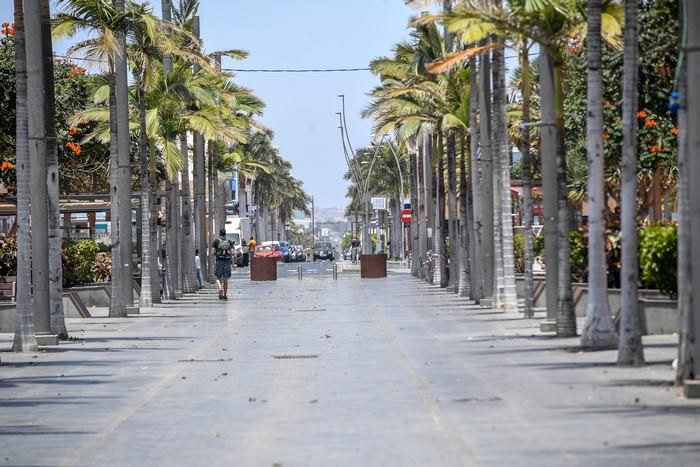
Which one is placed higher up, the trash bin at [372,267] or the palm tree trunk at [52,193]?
the palm tree trunk at [52,193]

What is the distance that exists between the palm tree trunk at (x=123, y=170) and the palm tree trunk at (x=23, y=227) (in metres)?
11.8

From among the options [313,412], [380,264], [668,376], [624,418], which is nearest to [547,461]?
[624,418]

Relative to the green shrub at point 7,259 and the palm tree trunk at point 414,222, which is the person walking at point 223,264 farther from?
the palm tree trunk at point 414,222

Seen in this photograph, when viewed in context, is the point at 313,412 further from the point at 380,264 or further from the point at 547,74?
the point at 380,264

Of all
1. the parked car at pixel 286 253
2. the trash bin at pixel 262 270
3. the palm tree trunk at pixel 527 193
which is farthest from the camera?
the parked car at pixel 286 253

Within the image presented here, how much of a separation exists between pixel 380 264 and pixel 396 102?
1892 cm

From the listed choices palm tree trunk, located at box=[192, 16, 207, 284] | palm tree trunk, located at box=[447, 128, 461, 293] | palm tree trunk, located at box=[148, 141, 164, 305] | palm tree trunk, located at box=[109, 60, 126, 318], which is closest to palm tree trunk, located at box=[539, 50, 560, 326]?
palm tree trunk, located at box=[109, 60, 126, 318]

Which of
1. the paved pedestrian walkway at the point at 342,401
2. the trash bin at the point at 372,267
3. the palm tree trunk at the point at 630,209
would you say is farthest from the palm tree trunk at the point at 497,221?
the trash bin at the point at 372,267

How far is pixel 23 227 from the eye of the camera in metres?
24.9

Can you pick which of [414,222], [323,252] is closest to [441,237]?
[414,222]

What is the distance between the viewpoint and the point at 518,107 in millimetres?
48062

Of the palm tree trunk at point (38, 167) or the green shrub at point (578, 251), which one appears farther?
the green shrub at point (578, 251)

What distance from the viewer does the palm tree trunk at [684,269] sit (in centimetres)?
1552

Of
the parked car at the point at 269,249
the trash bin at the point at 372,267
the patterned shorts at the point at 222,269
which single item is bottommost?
the trash bin at the point at 372,267
